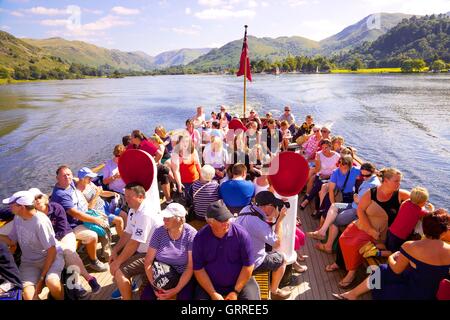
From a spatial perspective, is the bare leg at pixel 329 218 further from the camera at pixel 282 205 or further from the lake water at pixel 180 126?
the lake water at pixel 180 126

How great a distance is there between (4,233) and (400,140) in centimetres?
1854

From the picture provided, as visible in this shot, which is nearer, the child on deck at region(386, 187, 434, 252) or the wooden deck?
the child on deck at region(386, 187, 434, 252)

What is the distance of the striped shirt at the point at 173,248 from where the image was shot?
2740 millimetres

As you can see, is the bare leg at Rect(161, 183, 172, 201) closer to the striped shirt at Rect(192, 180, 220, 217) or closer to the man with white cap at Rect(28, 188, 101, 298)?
the striped shirt at Rect(192, 180, 220, 217)

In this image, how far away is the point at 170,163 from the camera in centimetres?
530

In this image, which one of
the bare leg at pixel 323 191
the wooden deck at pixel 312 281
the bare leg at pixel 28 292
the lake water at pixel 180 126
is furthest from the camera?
the lake water at pixel 180 126

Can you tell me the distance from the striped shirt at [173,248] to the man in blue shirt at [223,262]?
20 cm

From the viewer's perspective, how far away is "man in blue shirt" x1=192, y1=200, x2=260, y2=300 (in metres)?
2.55

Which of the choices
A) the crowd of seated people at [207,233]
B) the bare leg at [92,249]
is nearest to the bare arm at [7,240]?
the crowd of seated people at [207,233]

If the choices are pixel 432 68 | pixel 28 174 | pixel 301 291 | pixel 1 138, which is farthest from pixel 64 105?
pixel 432 68

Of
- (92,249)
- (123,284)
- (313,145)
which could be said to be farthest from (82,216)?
(313,145)

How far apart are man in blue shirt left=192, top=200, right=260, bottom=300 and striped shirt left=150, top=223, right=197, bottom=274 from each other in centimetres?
20

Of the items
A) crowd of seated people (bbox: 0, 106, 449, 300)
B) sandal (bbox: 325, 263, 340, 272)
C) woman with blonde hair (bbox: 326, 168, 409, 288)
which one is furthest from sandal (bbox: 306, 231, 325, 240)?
woman with blonde hair (bbox: 326, 168, 409, 288)

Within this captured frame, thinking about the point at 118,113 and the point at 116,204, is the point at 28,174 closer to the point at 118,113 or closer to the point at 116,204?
the point at 116,204
